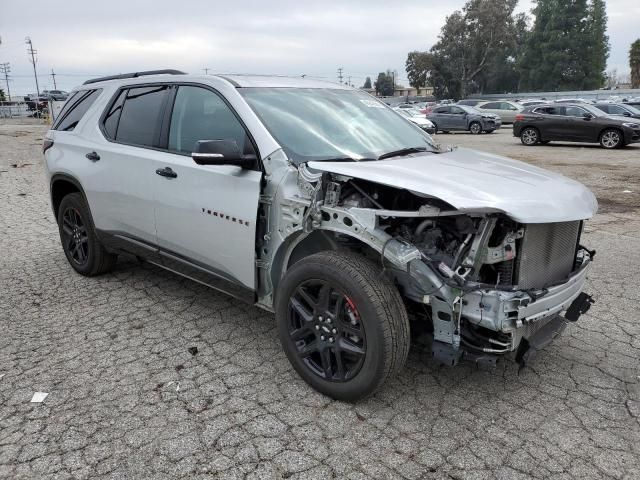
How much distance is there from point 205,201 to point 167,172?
0.49 m

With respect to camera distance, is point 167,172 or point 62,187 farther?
point 62,187

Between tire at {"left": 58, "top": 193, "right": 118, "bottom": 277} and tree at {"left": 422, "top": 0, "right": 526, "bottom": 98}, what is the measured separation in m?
69.6

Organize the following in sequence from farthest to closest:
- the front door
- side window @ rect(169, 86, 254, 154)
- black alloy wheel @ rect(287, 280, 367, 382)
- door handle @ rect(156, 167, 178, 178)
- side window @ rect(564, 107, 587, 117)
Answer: side window @ rect(564, 107, 587, 117), door handle @ rect(156, 167, 178, 178), side window @ rect(169, 86, 254, 154), the front door, black alloy wheel @ rect(287, 280, 367, 382)

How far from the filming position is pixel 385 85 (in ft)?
321

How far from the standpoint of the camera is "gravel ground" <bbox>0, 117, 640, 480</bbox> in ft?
8.50

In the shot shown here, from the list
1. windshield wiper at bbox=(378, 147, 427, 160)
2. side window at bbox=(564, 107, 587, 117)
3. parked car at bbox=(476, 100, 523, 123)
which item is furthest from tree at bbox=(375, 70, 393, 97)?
windshield wiper at bbox=(378, 147, 427, 160)

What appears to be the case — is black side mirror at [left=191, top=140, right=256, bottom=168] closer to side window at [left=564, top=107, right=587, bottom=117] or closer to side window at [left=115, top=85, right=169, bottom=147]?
side window at [left=115, top=85, right=169, bottom=147]

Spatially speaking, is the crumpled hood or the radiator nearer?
the crumpled hood

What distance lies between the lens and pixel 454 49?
6856cm

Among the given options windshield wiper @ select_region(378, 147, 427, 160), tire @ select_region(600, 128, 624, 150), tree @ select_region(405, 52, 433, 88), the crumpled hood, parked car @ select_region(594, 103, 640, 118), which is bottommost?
tire @ select_region(600, 128, 624, 150)

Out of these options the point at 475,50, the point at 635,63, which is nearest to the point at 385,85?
the point at 475,50

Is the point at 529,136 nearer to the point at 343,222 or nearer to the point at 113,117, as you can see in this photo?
the point at 113,117

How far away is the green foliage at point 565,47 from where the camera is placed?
6519cm

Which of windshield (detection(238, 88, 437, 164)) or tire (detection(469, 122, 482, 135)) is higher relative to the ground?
windshield (detection(238, 88, 437, 164))
